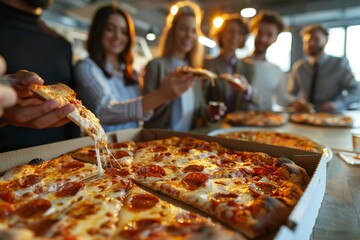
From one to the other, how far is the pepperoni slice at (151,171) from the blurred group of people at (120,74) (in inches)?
23.8

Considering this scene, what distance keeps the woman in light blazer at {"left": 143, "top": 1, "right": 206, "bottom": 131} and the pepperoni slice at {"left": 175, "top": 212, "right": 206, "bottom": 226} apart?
97.2 inches

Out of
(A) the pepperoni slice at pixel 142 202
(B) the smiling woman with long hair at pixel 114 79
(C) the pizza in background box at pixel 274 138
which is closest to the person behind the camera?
(A) the pepperoni slice at pixel 142 202

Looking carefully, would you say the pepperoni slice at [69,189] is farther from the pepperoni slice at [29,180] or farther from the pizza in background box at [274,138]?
the pizza in background box at [274,138]

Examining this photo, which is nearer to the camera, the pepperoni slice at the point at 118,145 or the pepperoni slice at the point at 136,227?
the pepperoni slice at the point at 136,227

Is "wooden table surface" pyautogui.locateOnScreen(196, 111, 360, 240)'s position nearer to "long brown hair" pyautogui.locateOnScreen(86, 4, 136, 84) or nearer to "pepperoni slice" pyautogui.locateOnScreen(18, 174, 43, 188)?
"pepperoni slice" pyautogui.locateOnScreen(18, 174, 43, 188)

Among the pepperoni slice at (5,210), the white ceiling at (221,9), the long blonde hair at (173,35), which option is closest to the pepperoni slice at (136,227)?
the pepperoni slice at (5,210)

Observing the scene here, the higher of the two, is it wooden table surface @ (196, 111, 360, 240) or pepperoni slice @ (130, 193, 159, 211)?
pepperoni slice @ (130, 193, 159, 211)

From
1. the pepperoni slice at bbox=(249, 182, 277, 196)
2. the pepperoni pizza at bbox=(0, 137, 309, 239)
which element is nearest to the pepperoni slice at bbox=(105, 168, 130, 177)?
the pepperoni pizza at bbox=(0, 137, 309, 239)

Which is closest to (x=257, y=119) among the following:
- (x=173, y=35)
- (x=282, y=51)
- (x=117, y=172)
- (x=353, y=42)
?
(x=173, y=35)

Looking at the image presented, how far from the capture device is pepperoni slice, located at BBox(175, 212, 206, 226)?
120 cm

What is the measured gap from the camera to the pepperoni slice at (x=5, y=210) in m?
1.20

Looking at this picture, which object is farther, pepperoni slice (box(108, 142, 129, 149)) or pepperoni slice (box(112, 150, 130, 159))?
pepperoni slice (box(108, 142, 129, 149))

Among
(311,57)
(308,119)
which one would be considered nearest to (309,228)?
(308,119)

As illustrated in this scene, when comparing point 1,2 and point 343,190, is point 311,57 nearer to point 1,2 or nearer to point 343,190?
point 343,190
